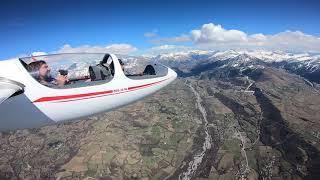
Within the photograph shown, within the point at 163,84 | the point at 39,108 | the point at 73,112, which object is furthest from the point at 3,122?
the point at 163,84

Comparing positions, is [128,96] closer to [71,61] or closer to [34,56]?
[71,61]

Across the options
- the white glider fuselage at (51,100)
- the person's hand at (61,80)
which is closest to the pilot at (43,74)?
the person's hand at (61,80)

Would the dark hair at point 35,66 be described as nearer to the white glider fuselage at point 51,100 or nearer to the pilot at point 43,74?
the pilot at point 43,74

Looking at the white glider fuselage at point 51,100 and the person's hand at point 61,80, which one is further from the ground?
the person's hand at point 61,80

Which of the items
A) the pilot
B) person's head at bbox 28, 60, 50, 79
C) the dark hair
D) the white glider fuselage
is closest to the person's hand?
the pilot

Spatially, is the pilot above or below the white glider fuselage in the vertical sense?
above

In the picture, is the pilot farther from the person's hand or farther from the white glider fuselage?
the white glider fuselage

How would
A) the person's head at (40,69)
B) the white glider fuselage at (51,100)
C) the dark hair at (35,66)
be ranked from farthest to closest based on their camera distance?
the person's head at (40,69) → the dark hair at (35,66) → the white glider fuselage at (51,100)
